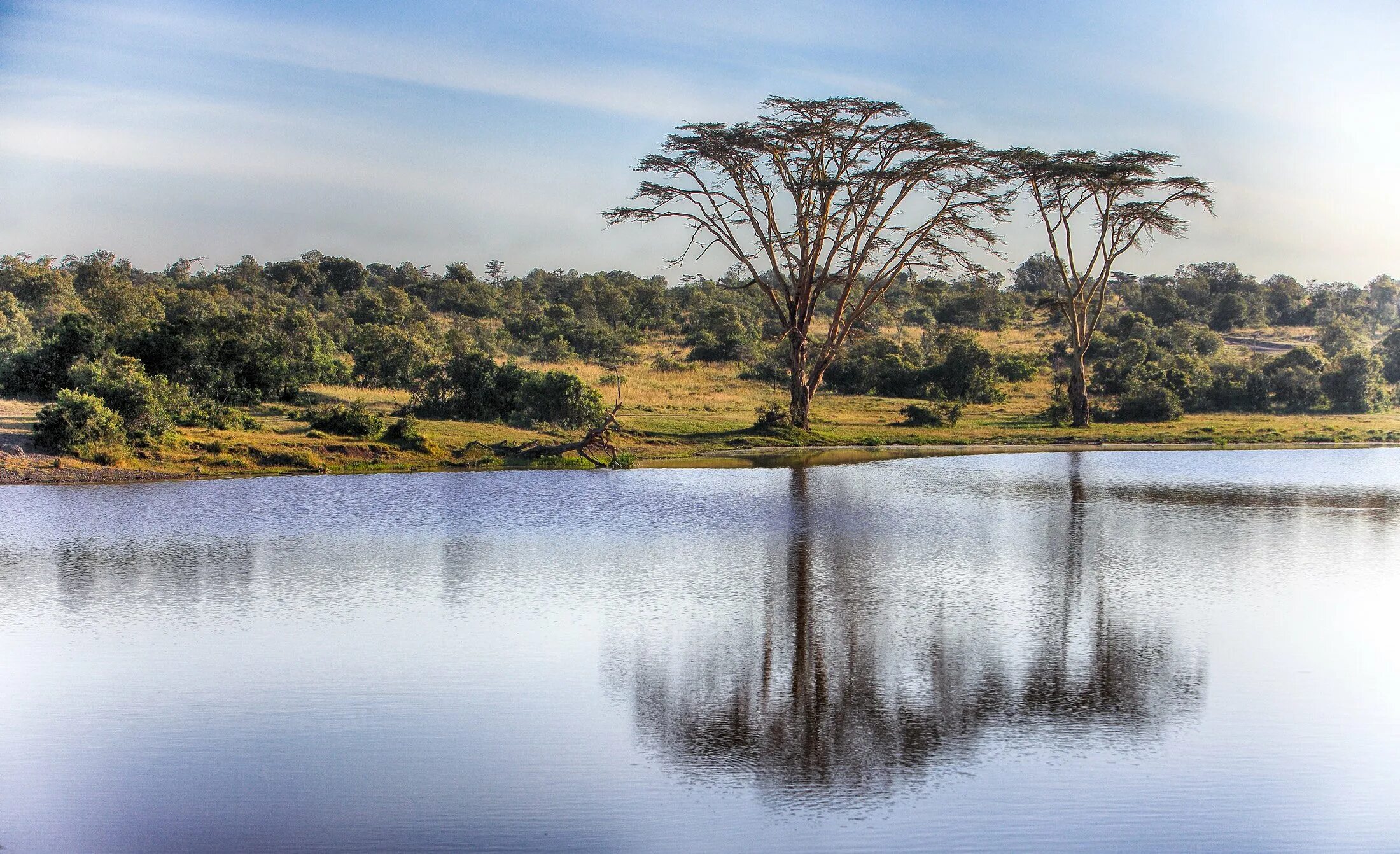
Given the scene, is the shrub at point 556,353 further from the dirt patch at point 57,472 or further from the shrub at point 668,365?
the dirt patch at point 57,472

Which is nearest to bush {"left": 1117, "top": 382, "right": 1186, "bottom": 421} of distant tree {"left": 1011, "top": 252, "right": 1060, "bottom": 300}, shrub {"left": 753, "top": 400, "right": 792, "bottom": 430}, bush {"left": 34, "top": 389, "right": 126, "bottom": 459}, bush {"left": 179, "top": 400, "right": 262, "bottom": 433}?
shrub {"left": 753, "top": 400, "right": 792, "bottom": 430}

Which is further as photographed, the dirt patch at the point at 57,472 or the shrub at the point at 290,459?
the shrub at the point at 290,459

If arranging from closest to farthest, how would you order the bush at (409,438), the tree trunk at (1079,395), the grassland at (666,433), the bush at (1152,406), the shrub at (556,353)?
the grassland at (666,433), the bush at (409,438), the tree trunk at (1079,395), the bush at (1152,406), the shrub at (556,353)

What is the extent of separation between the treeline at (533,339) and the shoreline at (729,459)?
3.52 feet

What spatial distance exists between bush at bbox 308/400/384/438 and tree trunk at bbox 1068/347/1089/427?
2328cm

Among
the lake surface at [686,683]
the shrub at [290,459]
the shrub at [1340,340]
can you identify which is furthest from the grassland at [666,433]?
the shrub at [1340,340]

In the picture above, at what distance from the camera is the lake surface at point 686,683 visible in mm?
6648

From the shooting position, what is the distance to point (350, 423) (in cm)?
2636

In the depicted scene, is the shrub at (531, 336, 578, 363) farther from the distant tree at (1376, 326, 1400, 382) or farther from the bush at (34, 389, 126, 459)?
the distant tree at (1376, 326, 1400, 382)

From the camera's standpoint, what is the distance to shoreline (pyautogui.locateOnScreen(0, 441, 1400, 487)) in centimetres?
2114

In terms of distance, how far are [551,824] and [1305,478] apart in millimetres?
24206

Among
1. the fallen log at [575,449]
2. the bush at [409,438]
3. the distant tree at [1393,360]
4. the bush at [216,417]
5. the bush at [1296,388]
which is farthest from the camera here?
the distant tree at [1393,360]

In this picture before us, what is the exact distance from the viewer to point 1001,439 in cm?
3619

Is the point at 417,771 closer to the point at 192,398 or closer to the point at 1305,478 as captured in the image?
the point at 192,398
